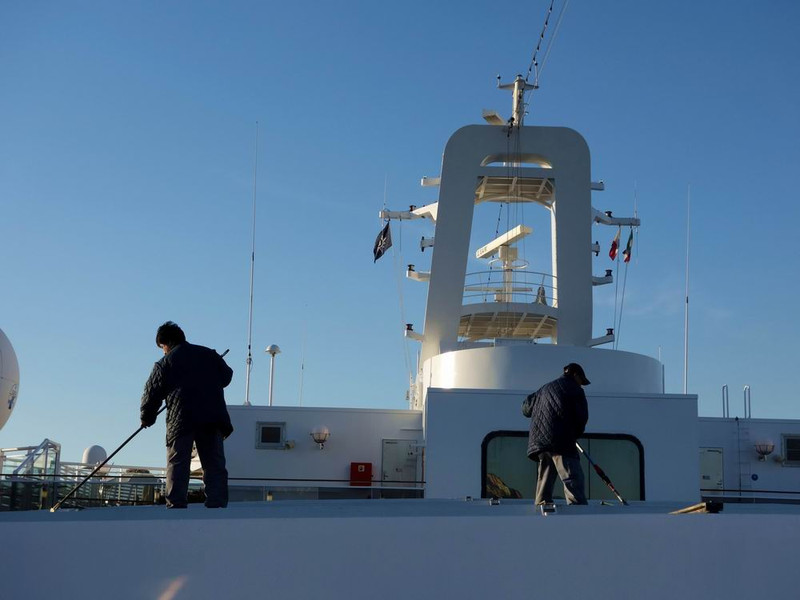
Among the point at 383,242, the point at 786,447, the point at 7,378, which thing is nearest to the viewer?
the point at 786,447

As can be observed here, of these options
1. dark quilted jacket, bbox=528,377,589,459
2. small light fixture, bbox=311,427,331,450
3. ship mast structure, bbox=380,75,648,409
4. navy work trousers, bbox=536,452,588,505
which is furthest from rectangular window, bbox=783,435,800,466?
dark quilted jacket, bbox=528,377,589,459

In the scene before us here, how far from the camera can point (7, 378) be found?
18172 millimetres

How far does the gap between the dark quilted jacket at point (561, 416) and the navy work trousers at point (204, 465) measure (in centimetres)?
240

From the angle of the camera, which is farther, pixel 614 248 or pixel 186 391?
pixel 614 248

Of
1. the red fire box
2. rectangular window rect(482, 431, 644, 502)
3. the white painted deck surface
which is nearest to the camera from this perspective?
the white painted deck surface

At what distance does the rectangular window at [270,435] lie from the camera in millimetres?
16984

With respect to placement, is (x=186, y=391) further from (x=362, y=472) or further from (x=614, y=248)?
(x=614, y=248)

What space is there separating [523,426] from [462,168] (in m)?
5.64

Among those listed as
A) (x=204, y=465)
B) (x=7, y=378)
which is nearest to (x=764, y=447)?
(x=204, y=465)

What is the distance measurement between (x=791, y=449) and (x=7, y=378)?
1339cm

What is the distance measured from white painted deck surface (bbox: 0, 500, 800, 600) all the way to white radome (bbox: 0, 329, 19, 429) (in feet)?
43.6

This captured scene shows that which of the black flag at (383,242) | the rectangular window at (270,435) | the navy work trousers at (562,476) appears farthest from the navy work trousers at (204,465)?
the black flag at (383,242)

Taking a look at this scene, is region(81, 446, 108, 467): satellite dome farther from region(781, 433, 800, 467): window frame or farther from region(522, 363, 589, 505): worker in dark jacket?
region(522, 363, 589, 505): worker in dark jacket

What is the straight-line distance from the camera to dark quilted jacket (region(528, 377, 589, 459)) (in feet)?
24.8
